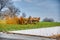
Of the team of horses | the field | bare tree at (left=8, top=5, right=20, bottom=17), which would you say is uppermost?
bare tree at (left=8, top=5, right=20, bottom=17)

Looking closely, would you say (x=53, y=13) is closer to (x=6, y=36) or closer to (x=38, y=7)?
(x=38, y=7)

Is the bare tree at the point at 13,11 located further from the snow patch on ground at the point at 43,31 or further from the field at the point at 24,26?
the snow patch on ground at the point at 43,31

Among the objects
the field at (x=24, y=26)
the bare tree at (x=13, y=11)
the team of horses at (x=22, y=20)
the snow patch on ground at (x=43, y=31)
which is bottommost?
the snow patch on ground at (x=43, y=31)

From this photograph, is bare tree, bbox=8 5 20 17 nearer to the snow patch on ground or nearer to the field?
the field

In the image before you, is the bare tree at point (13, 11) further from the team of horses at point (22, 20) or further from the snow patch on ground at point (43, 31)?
the snow patch on ground at point (43, 31)

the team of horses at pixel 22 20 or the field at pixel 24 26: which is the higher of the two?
the team of horses at pixel 22 20

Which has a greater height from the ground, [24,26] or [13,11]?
[13,11]

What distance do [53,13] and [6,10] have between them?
0.71 m

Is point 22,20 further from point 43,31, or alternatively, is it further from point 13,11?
point 43,31

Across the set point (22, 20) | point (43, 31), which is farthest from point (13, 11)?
point (43, 31)

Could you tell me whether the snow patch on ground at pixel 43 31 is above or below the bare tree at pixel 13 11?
below

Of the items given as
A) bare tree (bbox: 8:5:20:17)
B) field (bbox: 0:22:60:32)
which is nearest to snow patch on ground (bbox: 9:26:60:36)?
field (bbox: 0:22:60:32)

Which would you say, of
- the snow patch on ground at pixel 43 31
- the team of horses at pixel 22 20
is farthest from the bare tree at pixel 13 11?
the snow patch on ground at pixel 43 31

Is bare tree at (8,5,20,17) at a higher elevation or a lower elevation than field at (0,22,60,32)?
higher
